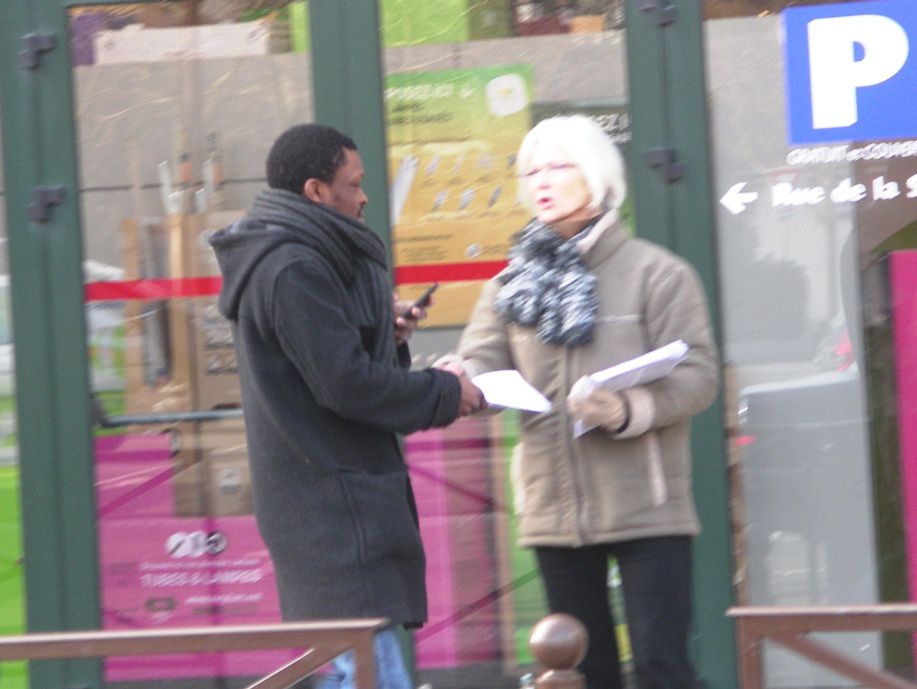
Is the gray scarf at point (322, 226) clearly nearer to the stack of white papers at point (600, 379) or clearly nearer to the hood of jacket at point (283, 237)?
the hood of jacket at point (283, 237)

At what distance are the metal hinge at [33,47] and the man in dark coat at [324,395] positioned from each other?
6.61 feet

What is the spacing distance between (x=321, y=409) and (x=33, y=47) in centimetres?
238

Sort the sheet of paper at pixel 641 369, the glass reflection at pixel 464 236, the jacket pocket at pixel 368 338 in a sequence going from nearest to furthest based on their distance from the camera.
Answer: the jacket pocket at pixel 368 338 → the sheet of paper at pixel 641 369 → the glass reflection at pixel 464 236

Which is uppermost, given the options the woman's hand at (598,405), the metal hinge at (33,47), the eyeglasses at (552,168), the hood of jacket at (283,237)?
the metal hinge at (33,47)

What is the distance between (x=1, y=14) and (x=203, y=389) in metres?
1.41

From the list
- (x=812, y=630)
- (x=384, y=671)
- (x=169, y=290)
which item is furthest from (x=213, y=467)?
(x=812, y=630)

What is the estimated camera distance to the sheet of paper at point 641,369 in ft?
12.4

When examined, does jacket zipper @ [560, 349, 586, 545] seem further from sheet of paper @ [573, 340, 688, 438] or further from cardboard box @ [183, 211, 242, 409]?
cardboard box @ [183, 211, 242, 409]

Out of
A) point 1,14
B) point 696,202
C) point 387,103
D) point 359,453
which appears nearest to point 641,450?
point 359,453

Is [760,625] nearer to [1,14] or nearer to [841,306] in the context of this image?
[841,306]

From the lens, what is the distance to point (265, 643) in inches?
115

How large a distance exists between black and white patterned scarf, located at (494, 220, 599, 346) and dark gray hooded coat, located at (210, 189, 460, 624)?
1.32 ft

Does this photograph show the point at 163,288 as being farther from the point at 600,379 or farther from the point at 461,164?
the point at 600,379

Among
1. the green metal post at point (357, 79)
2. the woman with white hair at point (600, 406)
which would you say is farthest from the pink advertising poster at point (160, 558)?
the woman with white hair at point (600, 406)
